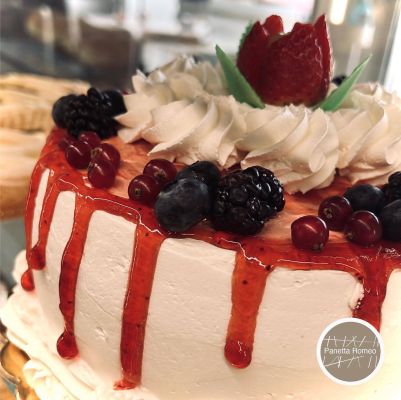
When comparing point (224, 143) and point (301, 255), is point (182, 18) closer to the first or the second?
point (224, 143)

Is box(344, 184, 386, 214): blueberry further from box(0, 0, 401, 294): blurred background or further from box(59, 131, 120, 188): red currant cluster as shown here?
box(0, 0, 401, 294): blurred background

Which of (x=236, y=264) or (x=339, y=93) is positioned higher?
(x=339, y=93)

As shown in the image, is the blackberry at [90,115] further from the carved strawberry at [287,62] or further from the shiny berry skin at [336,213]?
the shiny berry skin at [336,213]

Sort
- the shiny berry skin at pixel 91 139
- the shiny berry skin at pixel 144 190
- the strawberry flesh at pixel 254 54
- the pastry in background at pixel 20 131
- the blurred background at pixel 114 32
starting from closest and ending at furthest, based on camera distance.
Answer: the shiny berry skin at pixel 144 190, the shiny berry skin at pixel 91 139, the strawberry flesh at pixel 254 54, the pastry in background at pixel 20 131, the blurred background at pixel 114 32

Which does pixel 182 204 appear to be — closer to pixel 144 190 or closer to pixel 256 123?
pixel 144 190

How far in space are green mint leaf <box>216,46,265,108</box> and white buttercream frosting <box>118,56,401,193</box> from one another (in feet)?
0.10

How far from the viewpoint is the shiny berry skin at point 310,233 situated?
3.68 ft

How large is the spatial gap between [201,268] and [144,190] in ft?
0.66

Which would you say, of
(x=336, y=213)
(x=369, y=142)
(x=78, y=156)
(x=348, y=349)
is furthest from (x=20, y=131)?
(x=348, y=349)

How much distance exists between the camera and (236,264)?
44.5 inches

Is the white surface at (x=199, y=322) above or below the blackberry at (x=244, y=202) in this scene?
below

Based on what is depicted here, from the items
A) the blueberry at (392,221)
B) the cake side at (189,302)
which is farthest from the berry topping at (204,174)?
the blueberry at (392,221)

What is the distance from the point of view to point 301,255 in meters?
1.13

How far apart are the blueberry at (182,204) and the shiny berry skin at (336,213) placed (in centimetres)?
27
